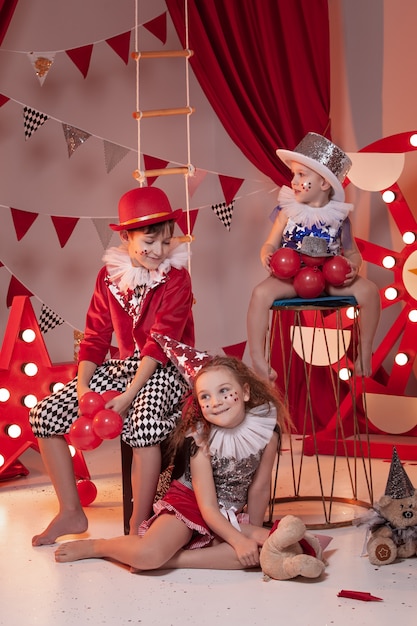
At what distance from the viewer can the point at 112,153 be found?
467 centimetres

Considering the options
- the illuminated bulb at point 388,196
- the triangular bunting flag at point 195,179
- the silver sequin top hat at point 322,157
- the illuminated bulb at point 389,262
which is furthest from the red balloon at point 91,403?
the triangular bunting flag at point 195,179

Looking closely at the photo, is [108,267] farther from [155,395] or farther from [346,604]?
[346,604]

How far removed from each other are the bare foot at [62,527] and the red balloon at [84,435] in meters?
0.32

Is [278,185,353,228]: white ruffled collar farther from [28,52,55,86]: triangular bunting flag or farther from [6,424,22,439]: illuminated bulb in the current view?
[28,52,55,86]: triangular bunting flag

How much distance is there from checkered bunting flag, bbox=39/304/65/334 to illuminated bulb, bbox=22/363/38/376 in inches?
34.1

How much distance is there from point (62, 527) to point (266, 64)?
239 centimetres

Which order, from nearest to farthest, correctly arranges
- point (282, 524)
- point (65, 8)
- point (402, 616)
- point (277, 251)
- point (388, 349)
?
1. point (402, 616)
2. point (282, 524)
3. point (277, 251)
4. point (388, 349)
5. point (65, 8)

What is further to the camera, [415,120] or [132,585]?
[415,120]

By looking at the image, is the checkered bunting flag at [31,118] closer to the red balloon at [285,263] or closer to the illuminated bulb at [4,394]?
the illuminated bulb at [4,394]

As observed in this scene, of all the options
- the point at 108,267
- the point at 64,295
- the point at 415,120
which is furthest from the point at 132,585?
the point at 415,120

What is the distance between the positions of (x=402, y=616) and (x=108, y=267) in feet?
4.80

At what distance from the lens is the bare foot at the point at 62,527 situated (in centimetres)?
305

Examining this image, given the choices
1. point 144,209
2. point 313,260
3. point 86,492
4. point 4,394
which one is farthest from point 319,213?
point 4,394

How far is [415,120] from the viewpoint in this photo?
14.1 feet
